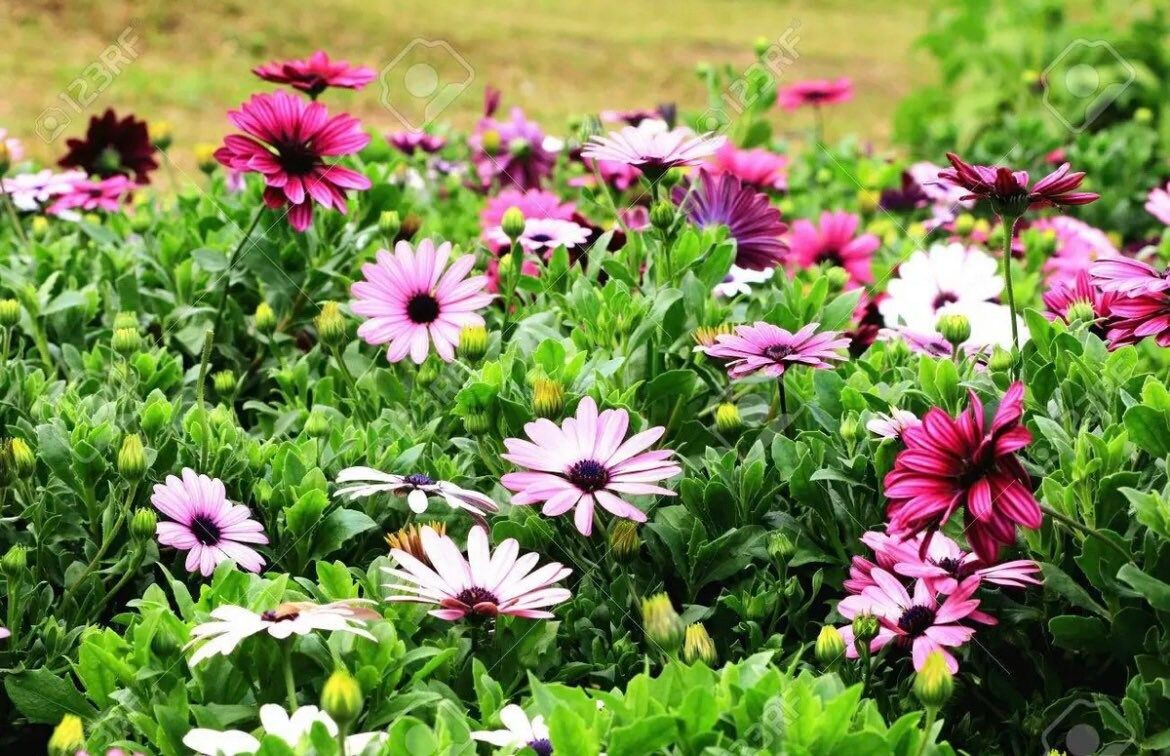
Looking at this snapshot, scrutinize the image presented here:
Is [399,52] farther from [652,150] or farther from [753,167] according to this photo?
[652,150]

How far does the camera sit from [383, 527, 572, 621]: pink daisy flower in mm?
1366

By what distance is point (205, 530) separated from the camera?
1639 mm

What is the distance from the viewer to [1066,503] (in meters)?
1.49

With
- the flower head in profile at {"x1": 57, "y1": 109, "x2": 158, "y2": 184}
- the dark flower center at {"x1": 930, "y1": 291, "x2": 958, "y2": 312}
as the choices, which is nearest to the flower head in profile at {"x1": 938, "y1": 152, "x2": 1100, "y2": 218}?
the dark flower center at {"x1": 930, "y1": 291, "x2": 958, "y2": 312}

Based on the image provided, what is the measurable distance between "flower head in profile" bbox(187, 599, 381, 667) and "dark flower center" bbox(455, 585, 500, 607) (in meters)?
0.11

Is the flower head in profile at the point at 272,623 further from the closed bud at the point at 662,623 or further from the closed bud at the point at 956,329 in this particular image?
the closed bud at the point at 956,329

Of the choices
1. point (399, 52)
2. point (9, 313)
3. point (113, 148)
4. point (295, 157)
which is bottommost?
point (9, 313)

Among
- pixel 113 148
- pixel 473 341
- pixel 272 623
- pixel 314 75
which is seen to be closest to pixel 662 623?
pixel 272 623

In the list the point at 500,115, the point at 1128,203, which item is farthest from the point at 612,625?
the point at 500,115

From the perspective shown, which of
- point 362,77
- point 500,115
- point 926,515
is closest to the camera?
point 926,515

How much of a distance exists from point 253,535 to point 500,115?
8172 millimetres

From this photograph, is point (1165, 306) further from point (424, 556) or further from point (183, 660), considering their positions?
point (183, 660)

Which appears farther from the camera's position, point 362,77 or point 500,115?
point 500,115

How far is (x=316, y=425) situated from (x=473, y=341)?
246 mm
